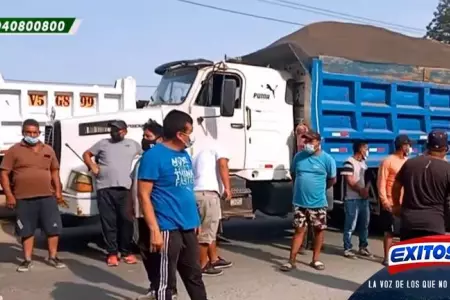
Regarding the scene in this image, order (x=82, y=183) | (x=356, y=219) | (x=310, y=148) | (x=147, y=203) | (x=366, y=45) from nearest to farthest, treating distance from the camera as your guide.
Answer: (x=147, y=203) → (x=310, y=148) → (x=82, y=183) → (x=356, y=219) → (x=366, y=45)

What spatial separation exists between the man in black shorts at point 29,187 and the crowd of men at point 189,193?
0.04 feet

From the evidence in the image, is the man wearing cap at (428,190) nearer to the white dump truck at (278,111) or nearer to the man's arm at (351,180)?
the man's arm at (351,180)

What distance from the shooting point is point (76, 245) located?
9.42 meters

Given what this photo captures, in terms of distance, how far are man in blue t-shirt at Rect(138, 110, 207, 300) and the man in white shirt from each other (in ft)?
6.25

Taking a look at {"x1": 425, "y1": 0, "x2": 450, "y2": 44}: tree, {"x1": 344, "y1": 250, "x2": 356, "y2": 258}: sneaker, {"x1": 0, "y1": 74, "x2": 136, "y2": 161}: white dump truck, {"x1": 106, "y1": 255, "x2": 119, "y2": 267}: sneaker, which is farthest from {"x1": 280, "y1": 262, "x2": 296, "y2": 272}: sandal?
{"x1": 425, "y1": 0, "x2": 450, "y2": 44}: tree

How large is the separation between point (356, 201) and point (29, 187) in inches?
158

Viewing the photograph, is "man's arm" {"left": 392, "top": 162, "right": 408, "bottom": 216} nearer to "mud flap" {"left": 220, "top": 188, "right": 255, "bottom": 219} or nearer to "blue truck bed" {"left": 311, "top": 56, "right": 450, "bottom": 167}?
"mud flap" {"left": 220, "top": 188, "right": 255, "bottom": 219}

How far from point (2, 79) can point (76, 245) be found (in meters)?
3.84

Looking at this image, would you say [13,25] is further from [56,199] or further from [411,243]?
[411,243]

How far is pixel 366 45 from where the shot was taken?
10258mm

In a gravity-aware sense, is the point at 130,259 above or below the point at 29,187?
below

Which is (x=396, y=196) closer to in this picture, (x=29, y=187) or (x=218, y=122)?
(x=218, y=122)

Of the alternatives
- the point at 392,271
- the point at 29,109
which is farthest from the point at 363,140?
the point at 392,271

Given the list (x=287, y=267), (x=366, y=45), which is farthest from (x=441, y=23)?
(x=287, y=267)
